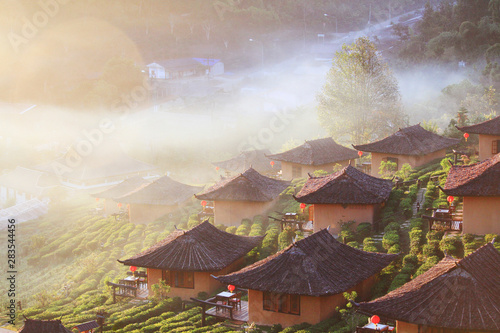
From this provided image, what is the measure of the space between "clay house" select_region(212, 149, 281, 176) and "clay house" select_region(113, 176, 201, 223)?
971cm

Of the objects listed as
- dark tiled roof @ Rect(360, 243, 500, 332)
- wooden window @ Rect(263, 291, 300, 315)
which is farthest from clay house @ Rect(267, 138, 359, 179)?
dark tiled roof @ Rect(360, 243, 500, 332)

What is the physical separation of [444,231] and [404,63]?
62826mm

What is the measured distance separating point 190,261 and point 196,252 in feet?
2.03

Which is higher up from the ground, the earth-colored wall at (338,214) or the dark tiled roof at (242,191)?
the dark tiled roof at (242,191)

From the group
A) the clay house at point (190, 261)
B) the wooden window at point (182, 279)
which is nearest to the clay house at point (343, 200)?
the clay house at point (190, 261)

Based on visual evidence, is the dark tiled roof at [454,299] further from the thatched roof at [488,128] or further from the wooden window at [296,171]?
the wooden window at [296,171]

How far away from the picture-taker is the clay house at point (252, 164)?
52.5 m

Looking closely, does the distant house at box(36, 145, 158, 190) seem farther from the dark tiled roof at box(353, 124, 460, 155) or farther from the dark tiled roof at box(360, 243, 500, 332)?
the dark tiled roof at box(360, 243, 500, 332)

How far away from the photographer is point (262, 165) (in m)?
53.0

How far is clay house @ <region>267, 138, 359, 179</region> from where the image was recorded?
44562mm

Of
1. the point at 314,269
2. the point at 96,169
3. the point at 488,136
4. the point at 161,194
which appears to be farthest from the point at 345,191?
the point at 96,169

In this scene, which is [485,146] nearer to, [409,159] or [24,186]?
[409,159]

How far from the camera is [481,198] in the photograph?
24.5 metres

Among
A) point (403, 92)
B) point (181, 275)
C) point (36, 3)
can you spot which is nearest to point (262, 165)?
point (181, 275)
